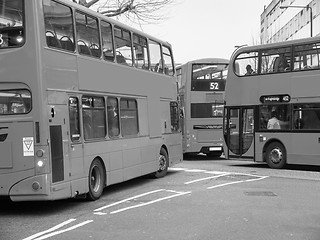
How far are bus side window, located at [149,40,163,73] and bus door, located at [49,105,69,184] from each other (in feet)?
18.3

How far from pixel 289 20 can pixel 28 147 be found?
56692 millimetres

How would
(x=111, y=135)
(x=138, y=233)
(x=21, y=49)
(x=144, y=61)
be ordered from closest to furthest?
(x=138, y=233), (x=21, y=49), (x=111, y=135), (x=144, y=61)

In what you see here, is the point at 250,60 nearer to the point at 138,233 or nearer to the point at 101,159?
the point at 101,159

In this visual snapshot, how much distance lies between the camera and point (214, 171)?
16.5 metres

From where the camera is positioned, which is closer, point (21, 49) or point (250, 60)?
point (21, 49)

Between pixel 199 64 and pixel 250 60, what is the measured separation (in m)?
4.46

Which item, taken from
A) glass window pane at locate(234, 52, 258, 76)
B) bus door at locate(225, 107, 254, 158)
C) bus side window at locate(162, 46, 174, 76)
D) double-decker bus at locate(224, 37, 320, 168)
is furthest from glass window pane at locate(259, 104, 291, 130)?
bus side window at locate(162, 46, 174, 76)

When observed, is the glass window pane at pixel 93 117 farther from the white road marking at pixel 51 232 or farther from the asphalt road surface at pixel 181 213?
the white road marking at pixel 51 232

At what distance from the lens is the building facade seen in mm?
46844

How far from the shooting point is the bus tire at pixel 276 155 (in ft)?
56.6

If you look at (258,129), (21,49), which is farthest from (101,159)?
(258,129)

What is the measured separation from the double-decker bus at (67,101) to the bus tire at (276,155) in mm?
5735

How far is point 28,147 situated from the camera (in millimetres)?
8742

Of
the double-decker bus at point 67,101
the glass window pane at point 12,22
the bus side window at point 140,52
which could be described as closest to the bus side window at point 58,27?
the double-decker bus at point 67,101
